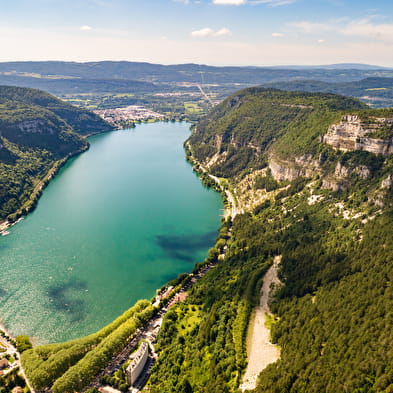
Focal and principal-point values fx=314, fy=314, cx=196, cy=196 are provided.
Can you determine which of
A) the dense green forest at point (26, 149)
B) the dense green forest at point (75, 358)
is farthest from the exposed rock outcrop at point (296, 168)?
the dense green forest at point (26, 149)

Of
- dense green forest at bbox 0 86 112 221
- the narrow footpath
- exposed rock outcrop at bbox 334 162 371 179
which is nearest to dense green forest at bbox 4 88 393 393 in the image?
exposed rock outcrop at bbox 334 162 371 179

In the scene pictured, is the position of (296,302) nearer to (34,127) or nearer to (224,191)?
(224,191)

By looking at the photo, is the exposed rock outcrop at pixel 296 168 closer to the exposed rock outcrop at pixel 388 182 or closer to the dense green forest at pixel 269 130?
the dense green forest at pixel 269 130

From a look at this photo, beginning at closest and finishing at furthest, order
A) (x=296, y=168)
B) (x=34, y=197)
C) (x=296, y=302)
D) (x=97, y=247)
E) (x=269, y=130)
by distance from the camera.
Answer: (x=296, y=302) < (x=97, y=247) < (x=296, y=168) < (x=34, y=197) < (x=269, y=130)

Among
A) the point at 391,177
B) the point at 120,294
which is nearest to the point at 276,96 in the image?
the point at 391,177

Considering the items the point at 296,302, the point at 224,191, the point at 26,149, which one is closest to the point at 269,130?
the point at 224,191

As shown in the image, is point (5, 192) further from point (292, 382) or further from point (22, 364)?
point (292, 382)
